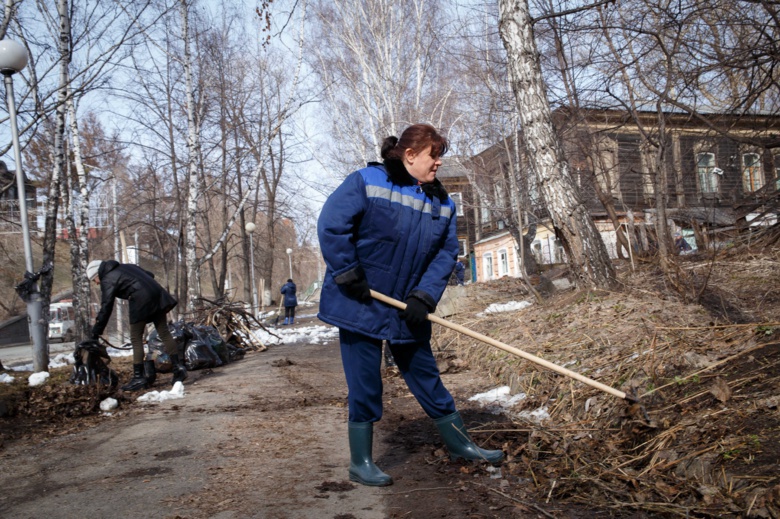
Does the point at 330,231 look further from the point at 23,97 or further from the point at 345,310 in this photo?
the point at 23,97

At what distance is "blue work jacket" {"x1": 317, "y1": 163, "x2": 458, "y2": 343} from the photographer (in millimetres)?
3463

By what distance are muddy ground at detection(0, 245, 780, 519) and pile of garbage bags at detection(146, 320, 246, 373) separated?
232 cm

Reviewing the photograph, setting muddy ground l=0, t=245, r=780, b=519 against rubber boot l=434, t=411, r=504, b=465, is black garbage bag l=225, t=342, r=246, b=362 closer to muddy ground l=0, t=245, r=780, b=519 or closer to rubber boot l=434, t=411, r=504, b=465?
muddy ground l=0, t=245, r=780, b=519

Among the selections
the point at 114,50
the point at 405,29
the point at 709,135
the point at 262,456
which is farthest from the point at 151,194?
the point at 262,456

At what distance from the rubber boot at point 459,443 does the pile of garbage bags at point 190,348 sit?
597cm

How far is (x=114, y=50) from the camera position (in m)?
10.3

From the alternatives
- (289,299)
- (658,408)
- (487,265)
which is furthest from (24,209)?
(487,265)

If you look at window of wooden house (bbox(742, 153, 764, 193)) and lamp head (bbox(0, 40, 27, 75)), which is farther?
window of wooden house (bbox(742, 153, 764, 193))

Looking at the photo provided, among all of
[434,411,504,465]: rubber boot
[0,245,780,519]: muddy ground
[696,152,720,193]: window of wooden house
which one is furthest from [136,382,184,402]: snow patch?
[696,152,720,193]: window of wooden house

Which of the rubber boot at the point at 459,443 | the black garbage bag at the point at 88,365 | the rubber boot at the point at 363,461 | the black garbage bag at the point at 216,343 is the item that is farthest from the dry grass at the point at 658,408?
the black garbage bag at the point at 216,343

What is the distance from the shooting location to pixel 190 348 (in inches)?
370

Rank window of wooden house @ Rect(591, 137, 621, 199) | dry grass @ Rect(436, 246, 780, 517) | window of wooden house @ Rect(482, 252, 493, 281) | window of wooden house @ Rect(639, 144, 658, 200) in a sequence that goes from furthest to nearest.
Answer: window of wooden house @ Rect(482, 252, 493, 281), window of wooden house @ Rect(591, 137, 621, 199), window of wooden house @ Rect(639, 144, 658, 200), dry grass @ Rect(436, 246, 780, 517)

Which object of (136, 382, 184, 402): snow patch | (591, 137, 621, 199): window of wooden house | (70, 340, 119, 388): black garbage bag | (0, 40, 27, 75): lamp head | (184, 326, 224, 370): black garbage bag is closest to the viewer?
(136, 382, 184, 402): snow patch

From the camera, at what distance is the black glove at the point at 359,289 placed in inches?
134
